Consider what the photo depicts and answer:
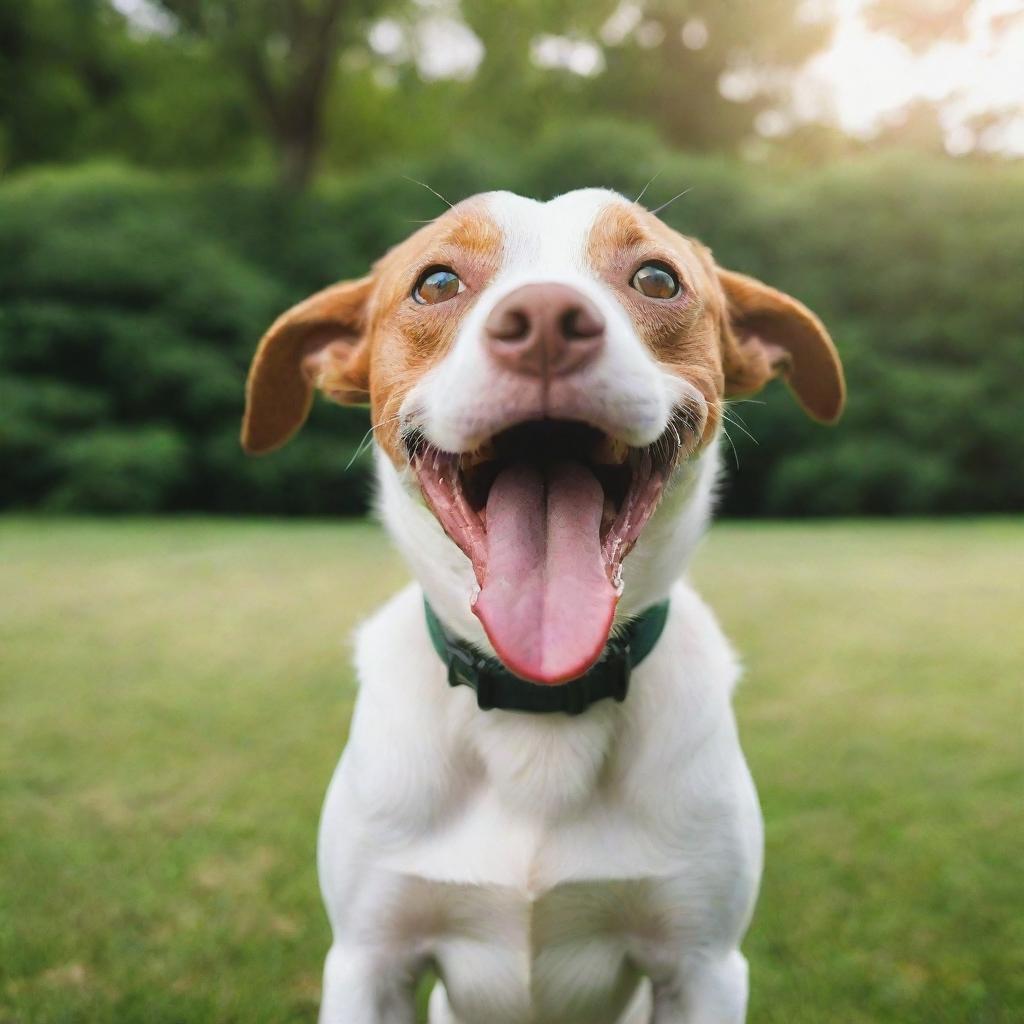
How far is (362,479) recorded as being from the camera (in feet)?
45.0

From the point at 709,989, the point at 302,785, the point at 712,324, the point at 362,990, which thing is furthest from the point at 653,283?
the point at 302,785

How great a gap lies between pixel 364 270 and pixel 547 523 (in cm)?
1264

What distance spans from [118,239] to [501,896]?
13.1 metres

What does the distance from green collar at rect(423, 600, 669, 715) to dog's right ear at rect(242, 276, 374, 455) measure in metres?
0.63

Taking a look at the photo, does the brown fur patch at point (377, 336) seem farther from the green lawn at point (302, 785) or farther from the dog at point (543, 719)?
the green lawn at point (302, 785)

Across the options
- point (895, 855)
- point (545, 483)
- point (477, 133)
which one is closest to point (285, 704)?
point (895, 855)

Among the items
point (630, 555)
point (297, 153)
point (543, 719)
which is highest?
point (297, 153)

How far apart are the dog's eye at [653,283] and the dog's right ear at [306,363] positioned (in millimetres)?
591

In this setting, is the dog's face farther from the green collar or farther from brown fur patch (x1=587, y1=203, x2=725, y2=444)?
the green collar

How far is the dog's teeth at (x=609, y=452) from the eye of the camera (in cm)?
179

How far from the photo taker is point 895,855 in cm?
334

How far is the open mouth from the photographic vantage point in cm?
166

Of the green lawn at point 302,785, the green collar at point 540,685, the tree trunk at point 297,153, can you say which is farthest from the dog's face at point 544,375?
the tree trunk at point 297,153

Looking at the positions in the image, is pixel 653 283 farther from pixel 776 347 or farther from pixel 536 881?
pixel 536 881
